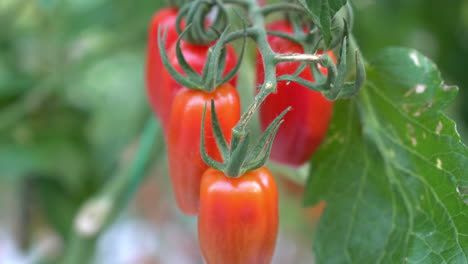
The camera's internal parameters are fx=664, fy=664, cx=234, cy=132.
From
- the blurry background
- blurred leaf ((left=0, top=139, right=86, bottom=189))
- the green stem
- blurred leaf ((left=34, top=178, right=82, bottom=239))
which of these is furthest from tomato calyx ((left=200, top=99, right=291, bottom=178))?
blurred leaf ((left=34, top=178, right=82, bottom=239))

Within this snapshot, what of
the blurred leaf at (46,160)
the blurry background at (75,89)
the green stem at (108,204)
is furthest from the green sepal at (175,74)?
the blurred leaf at (46,160)

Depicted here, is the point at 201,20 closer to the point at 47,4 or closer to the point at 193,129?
the point at 193,129

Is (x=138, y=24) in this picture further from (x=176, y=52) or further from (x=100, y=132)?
(x=176, y=52)

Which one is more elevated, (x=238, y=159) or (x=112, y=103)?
(x=238, y=159)

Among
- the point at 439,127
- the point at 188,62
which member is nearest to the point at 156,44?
the point at 188,62

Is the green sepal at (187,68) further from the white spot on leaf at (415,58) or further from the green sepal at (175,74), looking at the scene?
the white spot on leaf at (415,58)

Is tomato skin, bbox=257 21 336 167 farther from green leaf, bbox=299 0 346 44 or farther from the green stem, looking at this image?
the green stem
